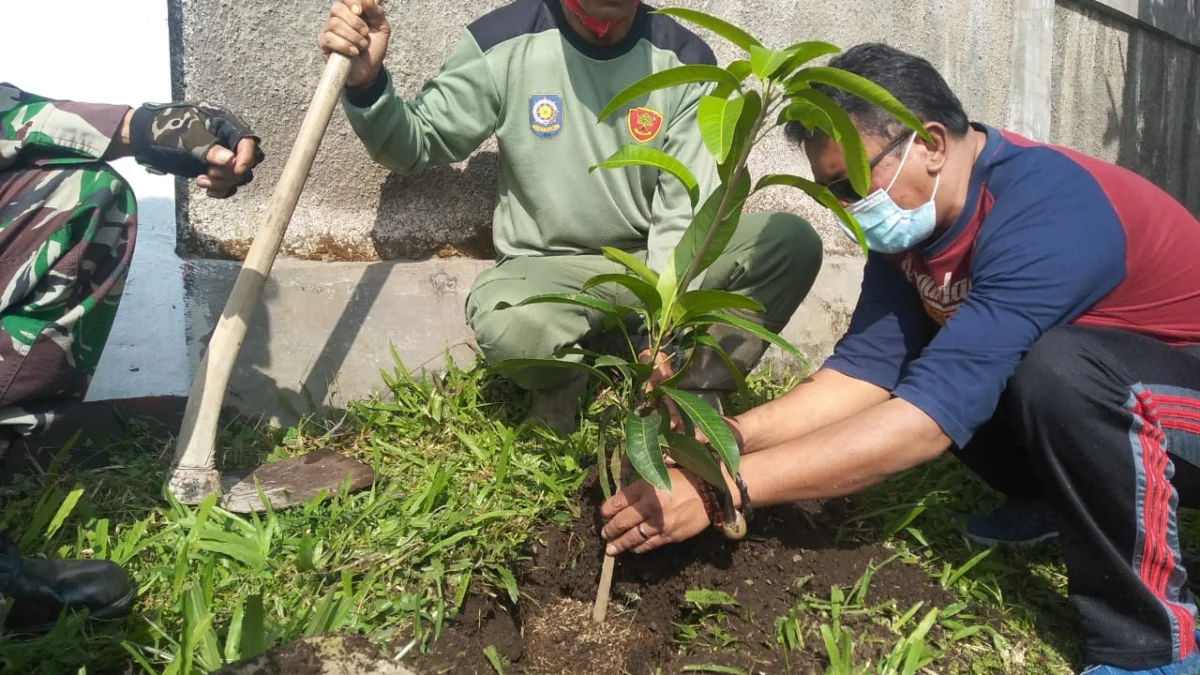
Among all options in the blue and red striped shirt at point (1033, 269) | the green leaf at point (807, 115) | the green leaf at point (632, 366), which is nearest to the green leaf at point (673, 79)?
the green leaf at point (807, 115)

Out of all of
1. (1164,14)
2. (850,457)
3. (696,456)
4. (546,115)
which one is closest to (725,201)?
(696,456)

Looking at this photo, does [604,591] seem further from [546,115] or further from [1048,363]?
[546,115]

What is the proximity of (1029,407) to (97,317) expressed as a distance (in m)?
1.90

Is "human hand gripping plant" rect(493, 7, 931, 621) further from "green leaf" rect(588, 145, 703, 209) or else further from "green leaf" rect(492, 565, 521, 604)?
"green leaf" rect(492, 565, 521, 604)

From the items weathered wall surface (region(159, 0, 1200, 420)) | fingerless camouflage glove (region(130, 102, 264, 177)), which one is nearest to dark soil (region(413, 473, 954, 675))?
weathered wall surface (region(159, 0, 1200, 420))

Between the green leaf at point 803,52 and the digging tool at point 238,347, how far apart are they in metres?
1.16

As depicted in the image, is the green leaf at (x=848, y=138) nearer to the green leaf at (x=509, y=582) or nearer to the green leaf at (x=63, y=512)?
the green leaf at (x=509, y=582)

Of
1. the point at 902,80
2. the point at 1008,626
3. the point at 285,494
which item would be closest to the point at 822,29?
the point at 902,80

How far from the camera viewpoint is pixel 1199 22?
6.95 meters

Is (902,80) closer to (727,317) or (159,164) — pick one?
(727,317)

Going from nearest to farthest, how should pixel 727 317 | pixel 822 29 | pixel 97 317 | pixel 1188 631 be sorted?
pixel 727 317
pixel 1188 631
pixel 97 317
pixel 822 29

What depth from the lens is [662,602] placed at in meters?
1.91

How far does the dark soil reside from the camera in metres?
1.76

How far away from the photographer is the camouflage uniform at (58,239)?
5.76ft
